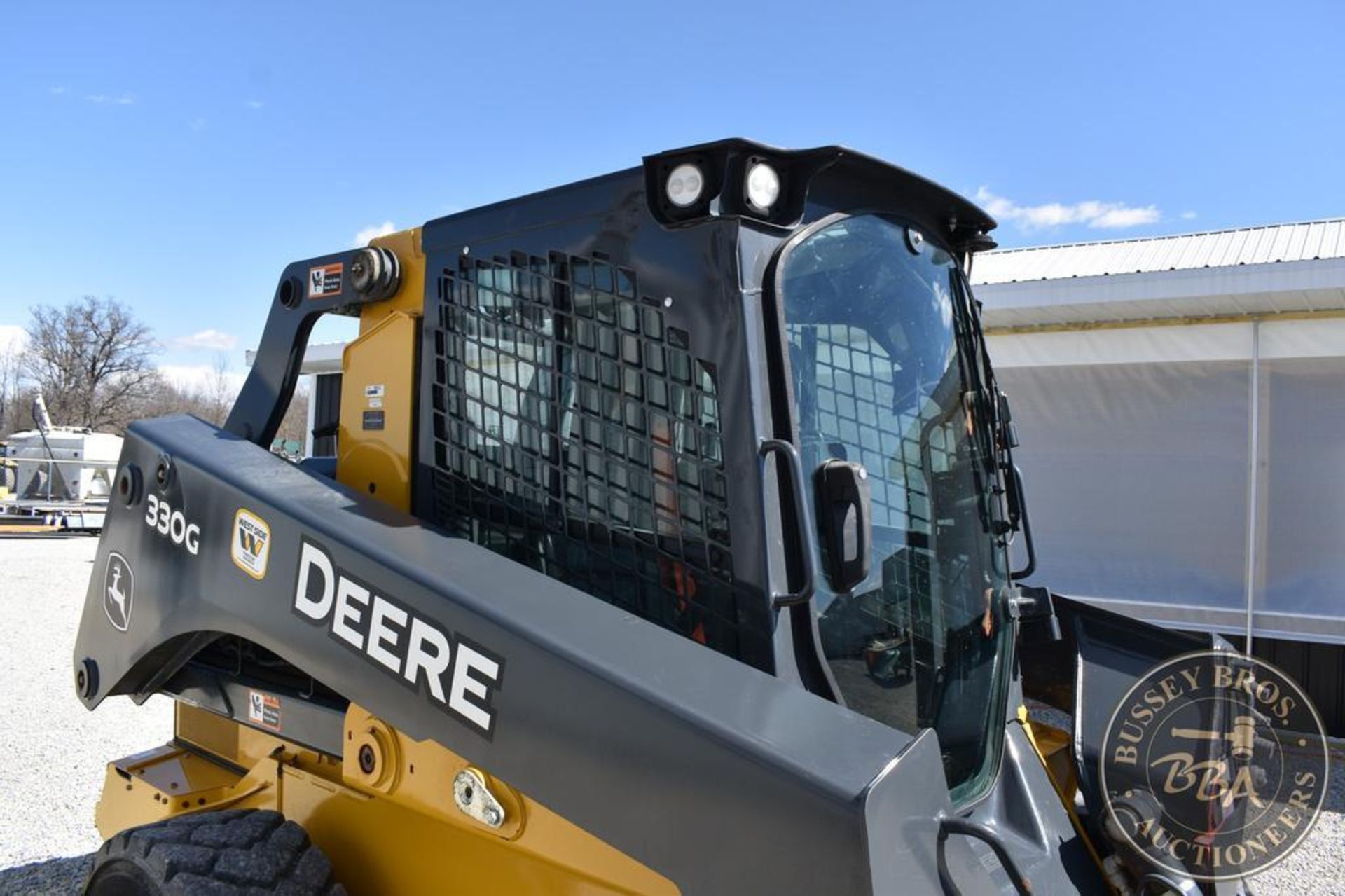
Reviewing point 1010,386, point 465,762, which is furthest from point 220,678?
point 1010,386

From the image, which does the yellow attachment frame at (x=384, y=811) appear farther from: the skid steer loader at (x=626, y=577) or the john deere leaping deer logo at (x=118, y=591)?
the john deere leaping deer logo at (x=118, y=591)

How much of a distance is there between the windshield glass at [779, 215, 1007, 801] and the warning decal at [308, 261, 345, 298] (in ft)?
4.69

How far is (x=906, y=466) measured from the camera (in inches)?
86.7

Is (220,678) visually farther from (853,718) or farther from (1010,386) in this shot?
(1010,386)

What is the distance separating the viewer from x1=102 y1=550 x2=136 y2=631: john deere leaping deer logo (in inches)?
107

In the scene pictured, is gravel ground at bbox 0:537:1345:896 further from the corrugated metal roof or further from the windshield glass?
the corrugated metal roof

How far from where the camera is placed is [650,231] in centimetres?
195

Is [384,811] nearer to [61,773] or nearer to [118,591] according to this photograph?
[118,591]

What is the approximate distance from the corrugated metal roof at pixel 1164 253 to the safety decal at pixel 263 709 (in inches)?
249

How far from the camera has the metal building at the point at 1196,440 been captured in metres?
6.83

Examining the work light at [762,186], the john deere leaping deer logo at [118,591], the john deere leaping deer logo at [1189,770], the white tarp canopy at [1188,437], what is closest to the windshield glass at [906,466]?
the work light at [762,186]

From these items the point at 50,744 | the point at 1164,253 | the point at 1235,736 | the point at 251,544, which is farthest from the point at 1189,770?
the point at 1164,253

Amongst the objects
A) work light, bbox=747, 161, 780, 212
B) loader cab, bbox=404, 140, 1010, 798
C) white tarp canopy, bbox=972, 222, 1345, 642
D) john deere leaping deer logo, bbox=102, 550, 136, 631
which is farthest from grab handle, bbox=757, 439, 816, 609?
white tarp canopy, bbox=972, 222, 1345, 642

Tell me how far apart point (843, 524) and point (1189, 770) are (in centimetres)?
165
